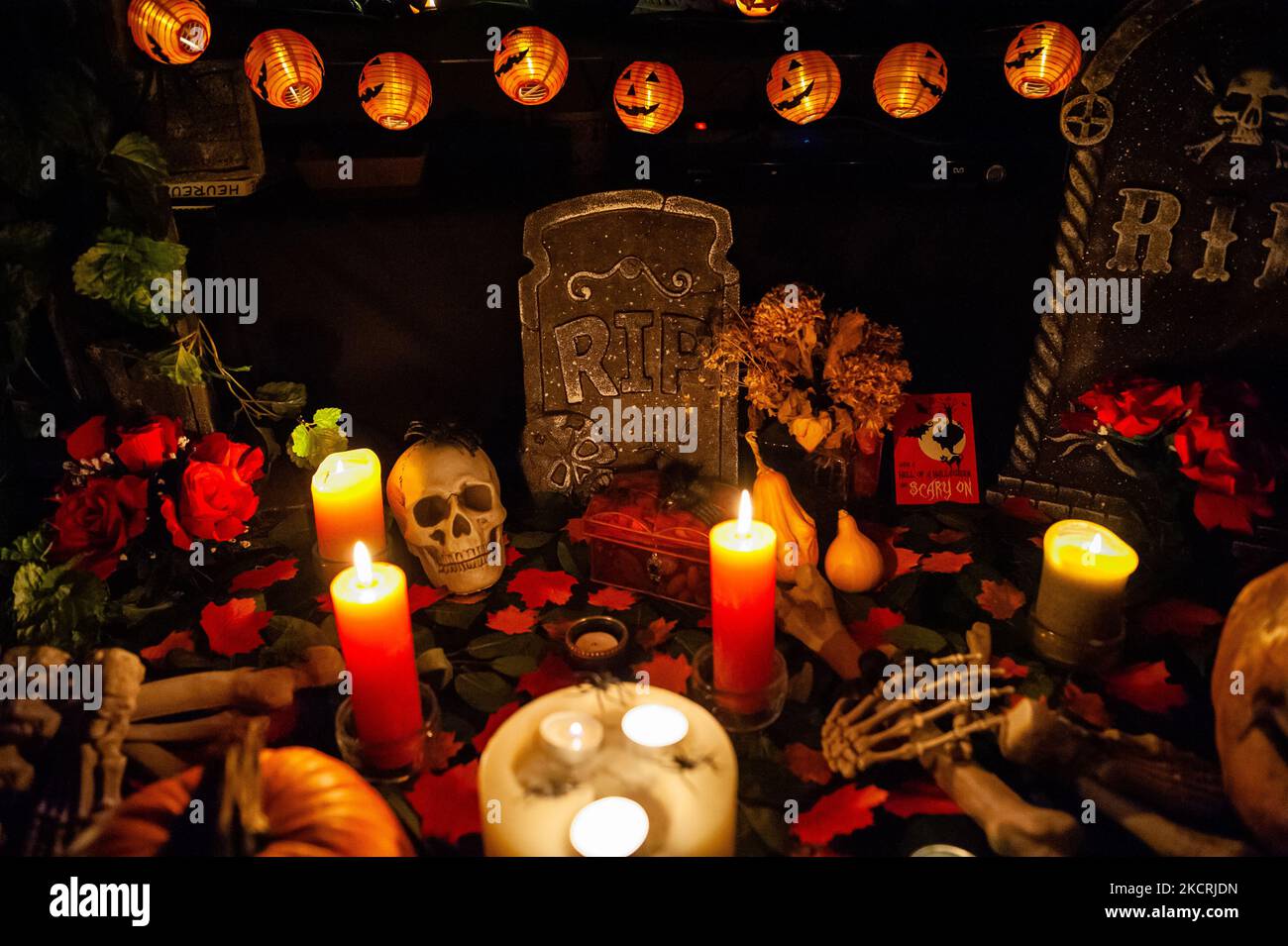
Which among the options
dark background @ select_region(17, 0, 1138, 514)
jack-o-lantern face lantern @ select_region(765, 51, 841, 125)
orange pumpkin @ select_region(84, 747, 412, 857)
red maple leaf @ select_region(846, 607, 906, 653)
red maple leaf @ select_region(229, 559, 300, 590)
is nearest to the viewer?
orange pumpkin @ select_region(84, 747, 412, 857)

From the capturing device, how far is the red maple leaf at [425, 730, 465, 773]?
127cm

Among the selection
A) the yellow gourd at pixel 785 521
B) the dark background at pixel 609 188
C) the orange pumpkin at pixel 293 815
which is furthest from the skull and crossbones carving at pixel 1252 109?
the orange pumpkin at pixel 293 815

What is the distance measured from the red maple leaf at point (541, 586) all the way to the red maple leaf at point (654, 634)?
19 centimetres

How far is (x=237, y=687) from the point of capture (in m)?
1.42

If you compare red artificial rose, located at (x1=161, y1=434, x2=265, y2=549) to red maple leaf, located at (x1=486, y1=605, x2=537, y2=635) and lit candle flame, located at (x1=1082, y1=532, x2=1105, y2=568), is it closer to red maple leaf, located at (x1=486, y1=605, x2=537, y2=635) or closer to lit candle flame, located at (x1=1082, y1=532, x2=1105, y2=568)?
red maple leaf, located at (x1=486, y1=605, x2=537, y2=635)

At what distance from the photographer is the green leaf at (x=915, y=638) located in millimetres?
1479

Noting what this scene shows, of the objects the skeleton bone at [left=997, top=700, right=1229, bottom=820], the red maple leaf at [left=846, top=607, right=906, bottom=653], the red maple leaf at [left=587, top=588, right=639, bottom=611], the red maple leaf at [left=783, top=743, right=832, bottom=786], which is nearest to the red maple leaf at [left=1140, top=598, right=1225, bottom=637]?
the skeleton bone at [left=997, top=700, right=1229, bottom=820]

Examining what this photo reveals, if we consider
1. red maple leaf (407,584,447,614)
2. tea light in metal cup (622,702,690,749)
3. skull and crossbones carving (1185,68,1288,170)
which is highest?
skull and crossbones carving (1185,68,1288,170)

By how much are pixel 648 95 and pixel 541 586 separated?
3.63 feet

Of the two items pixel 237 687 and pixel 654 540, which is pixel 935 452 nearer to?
pixel 654 540

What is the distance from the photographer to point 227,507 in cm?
161

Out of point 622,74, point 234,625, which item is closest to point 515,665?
point 234,625

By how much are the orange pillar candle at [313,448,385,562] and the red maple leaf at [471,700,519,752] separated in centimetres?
48

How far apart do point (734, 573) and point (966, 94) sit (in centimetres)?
182
